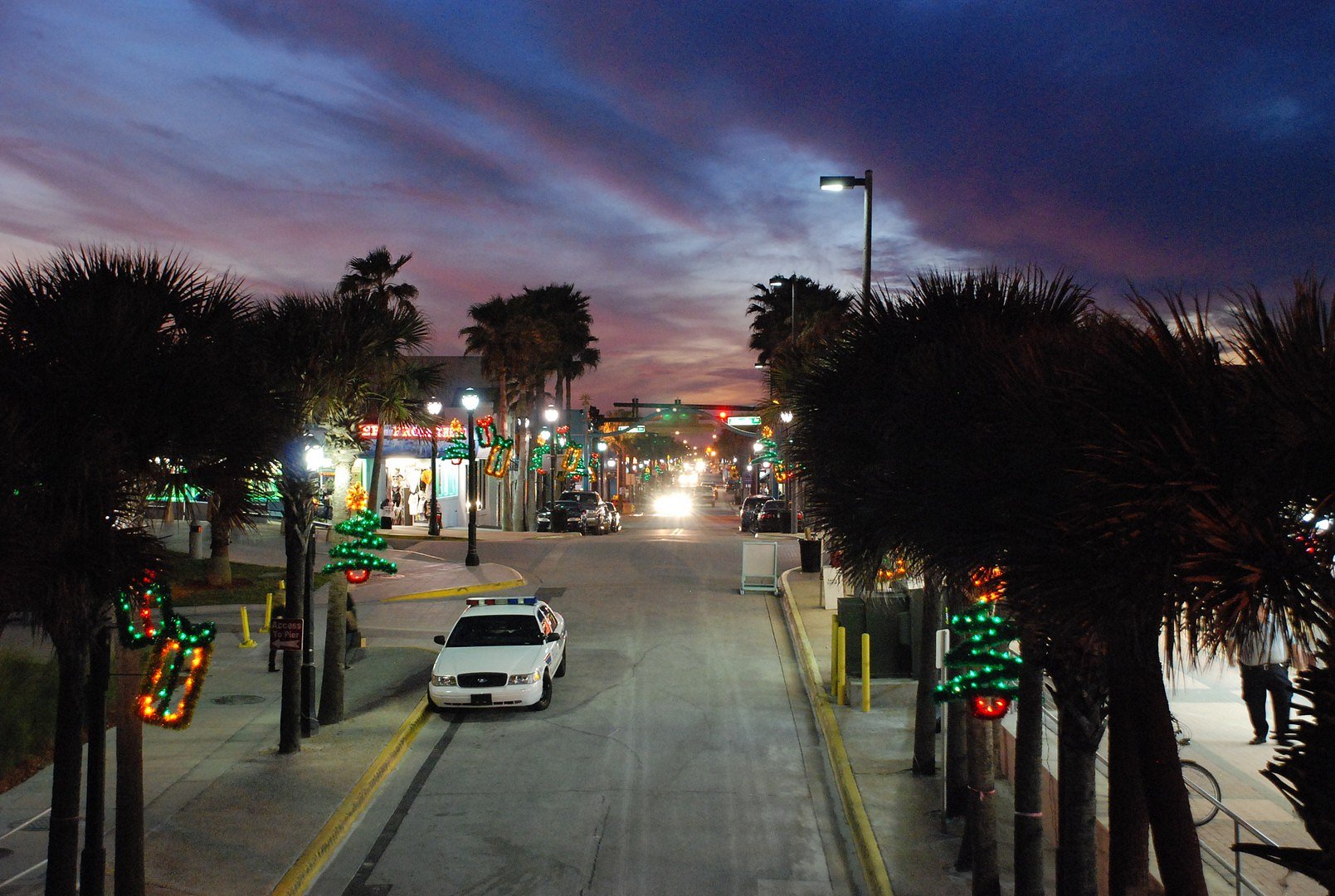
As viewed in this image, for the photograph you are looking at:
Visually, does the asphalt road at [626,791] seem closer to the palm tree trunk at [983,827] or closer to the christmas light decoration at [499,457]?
the palm tree trunk at [983,827]

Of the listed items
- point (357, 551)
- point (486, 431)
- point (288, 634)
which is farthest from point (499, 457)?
point (288, 634)

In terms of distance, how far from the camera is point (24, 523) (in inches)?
234

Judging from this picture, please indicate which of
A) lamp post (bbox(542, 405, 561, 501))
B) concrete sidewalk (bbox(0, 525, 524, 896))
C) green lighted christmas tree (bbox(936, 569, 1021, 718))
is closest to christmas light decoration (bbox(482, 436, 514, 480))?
lamp post (bbox(542, 405, 561, 501))

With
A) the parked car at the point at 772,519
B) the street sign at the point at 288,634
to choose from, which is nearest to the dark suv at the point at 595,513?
the parked car at the point at 772,519

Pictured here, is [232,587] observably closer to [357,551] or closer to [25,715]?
[357,551]

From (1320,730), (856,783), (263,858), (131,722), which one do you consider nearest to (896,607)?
(856,783)

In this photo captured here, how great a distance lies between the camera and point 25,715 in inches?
464

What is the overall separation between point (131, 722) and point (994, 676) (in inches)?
257

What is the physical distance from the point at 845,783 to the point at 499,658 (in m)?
5.64

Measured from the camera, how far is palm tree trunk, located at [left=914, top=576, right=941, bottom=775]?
11289 mm

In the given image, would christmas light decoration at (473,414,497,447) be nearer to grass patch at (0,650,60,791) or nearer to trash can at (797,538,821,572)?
trash can at (797,538,821,572)

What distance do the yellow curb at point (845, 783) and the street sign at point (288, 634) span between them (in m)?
6.52

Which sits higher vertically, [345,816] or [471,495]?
[471,495]

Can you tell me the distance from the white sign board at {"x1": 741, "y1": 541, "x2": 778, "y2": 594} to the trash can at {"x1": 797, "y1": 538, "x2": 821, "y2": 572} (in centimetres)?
297
